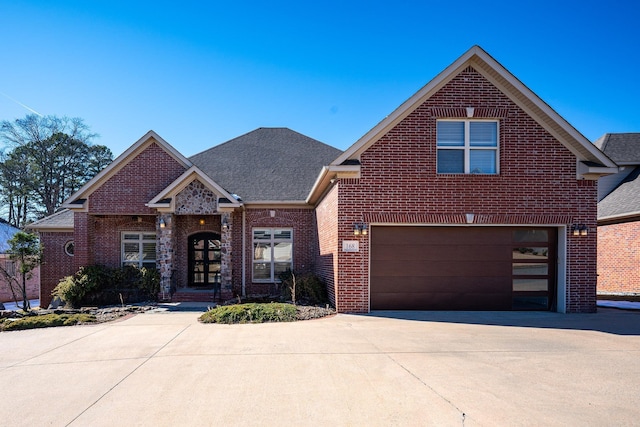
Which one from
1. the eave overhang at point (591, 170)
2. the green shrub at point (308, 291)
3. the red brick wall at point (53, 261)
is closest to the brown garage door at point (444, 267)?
the green shrub at point (308, 291)

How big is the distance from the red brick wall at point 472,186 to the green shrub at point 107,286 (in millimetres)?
7400

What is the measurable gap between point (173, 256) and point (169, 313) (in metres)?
3.31

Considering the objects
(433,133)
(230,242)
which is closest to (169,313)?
(230,242)

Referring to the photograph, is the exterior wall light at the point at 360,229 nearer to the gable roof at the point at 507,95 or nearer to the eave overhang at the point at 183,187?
the gable roof at the point at 507,95

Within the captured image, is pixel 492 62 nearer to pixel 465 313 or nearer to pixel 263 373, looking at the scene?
pixel 465 313

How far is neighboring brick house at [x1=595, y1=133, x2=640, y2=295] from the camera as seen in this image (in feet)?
54.5

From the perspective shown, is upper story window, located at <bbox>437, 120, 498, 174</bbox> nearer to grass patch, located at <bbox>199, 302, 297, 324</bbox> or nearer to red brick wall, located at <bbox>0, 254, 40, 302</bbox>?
grass patch, located at <bbox>199, 302, 297, 324</bbox>

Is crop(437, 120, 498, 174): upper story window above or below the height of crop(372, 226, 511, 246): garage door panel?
above

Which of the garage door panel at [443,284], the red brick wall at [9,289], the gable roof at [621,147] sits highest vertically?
the gable roof at [621,147]

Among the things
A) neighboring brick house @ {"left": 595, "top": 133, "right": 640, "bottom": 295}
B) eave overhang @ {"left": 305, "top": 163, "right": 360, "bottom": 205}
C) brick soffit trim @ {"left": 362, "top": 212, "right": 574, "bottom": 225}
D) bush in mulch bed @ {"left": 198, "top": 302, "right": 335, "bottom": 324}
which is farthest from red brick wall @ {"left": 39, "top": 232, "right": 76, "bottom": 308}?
neighboring brick house @ {"left": 595, "top": 133, "right": 640, "bottom": 295}

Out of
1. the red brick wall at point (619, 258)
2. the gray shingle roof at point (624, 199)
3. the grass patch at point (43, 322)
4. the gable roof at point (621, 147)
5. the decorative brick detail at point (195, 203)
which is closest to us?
the grass patch at point (43, 322)

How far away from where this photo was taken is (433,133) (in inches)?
453

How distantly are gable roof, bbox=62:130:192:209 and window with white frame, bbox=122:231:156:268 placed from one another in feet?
6.49

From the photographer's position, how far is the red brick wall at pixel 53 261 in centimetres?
1716
